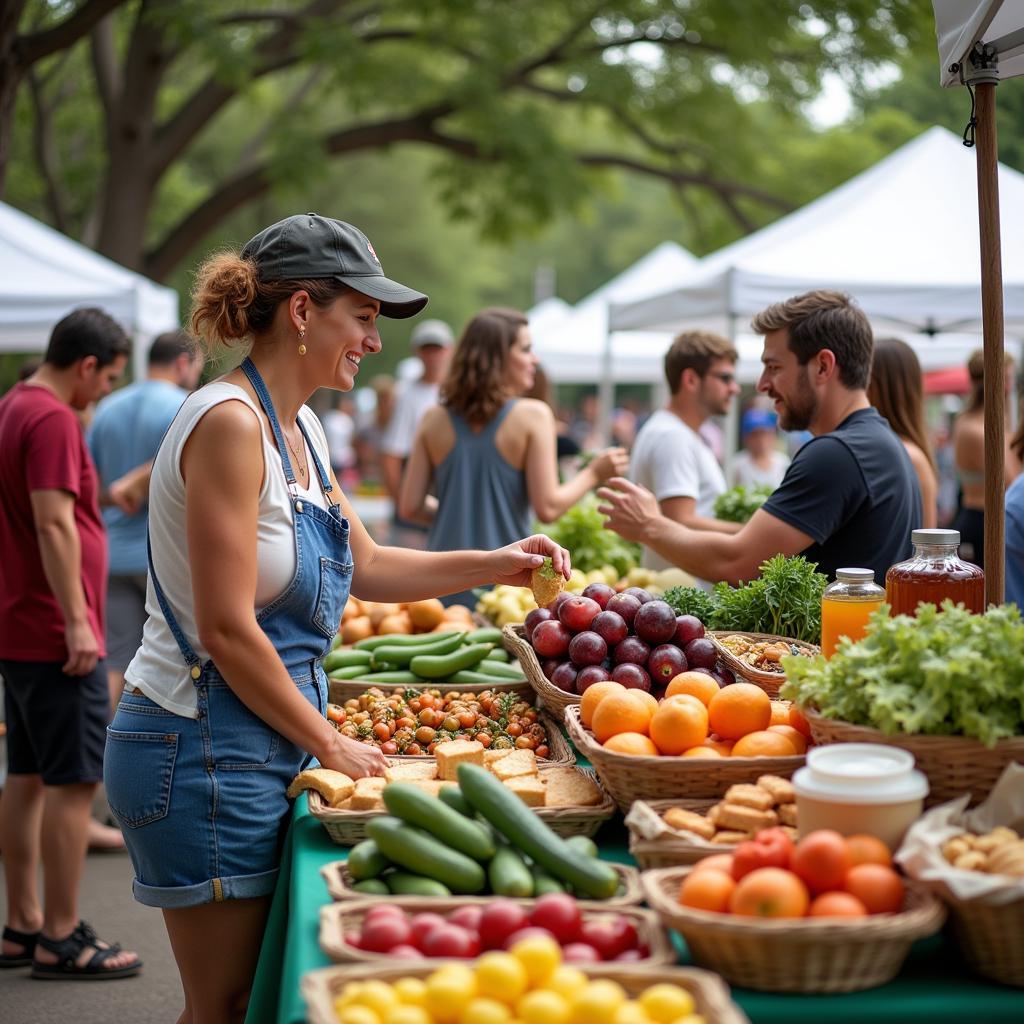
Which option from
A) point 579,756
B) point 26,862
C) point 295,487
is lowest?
point 26,862

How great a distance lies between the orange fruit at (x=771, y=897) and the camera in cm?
175

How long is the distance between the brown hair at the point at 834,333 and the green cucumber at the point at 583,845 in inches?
77.4

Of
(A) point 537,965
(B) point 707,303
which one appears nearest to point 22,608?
(A) point 537,965

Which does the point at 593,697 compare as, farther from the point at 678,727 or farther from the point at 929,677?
the point at 929,677

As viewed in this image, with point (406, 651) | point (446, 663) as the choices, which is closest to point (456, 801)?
point (446, 663)

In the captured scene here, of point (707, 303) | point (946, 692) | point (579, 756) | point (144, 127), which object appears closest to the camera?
point (946, 692)

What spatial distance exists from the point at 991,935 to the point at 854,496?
1.91 meters

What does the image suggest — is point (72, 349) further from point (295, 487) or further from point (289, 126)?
point (289, 126)

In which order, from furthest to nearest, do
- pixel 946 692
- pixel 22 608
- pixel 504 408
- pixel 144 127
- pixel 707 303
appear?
1. pixel 144 127
2. pixel 707 303
3. pixel 504 408
4. pixel 22 608
5. pixel 946 692

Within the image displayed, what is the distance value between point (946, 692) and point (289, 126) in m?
13.8

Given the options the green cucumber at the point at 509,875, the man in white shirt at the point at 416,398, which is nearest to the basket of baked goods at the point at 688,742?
the green cucumber at the point at 509,875

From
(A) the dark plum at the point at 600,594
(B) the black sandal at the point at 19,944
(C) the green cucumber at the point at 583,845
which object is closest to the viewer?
(C) the green cucumber at the point at 583,845

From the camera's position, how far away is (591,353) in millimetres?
12922

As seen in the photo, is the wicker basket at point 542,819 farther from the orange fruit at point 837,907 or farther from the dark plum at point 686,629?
the dark plum at point 686,629
